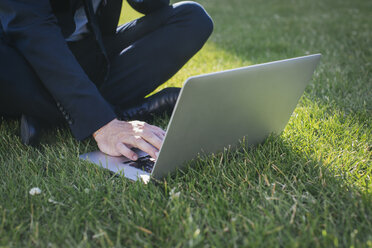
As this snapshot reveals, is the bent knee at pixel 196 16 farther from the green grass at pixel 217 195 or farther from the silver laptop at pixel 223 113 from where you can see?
the silver laptop at pixel 223 113

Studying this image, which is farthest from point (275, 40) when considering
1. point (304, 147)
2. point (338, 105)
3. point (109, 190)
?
→ point (109, 190)

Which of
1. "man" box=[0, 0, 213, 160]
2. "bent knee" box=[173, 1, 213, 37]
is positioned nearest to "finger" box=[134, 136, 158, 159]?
"man" box=[0, 0, 213, 160]

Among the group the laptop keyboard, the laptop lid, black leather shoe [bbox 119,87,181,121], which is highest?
the laptop lid

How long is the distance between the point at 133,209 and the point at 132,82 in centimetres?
83

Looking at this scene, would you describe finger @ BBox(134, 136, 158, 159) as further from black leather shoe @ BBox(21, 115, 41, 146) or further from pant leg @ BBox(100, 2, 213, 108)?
pant leg @ BBox(100, 2, 213, 108)

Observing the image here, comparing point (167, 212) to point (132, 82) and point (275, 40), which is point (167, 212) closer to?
point (132, 82)

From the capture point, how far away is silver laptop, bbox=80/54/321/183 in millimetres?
924

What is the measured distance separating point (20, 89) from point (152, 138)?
1.78 feet

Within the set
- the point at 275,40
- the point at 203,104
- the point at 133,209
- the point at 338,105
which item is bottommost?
the point at 275,40

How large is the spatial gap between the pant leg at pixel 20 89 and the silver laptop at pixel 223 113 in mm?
282

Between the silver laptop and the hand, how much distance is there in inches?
1.7

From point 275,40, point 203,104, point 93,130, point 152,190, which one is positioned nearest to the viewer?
point 203,104

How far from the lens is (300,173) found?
1150mm

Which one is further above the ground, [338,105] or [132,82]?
[132,82]
